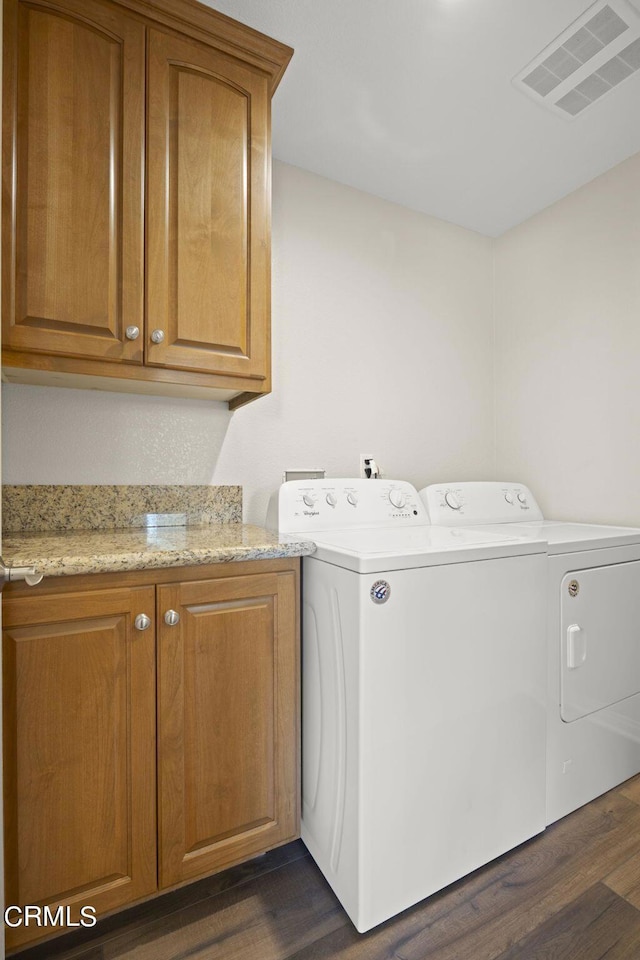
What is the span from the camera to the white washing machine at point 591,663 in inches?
58.2

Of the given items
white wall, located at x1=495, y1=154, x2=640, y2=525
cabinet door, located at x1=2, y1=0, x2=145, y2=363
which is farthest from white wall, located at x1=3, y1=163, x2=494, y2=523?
cabinet door, located at x1=2, y1=0, x2=145, y2=363

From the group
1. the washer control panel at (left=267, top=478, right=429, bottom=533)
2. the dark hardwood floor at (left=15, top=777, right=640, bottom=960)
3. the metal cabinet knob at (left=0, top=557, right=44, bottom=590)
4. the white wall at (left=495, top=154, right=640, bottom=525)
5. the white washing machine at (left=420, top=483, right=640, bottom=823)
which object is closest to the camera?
the metal cabinet knob at (left=0, top=557, right=44, bottom=590)

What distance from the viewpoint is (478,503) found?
213cm

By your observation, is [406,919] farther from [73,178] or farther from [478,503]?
[73,178]

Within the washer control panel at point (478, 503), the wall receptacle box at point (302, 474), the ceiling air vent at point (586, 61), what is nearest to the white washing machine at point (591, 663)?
the washer control panel at point (478, 503)

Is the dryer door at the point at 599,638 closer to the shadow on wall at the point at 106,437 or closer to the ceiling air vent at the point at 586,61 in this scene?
the shadow on wall at the point at 106,437

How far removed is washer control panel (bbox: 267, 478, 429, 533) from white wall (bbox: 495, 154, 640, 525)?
85cm

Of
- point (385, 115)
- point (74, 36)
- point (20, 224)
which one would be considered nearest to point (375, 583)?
point (20, 224)

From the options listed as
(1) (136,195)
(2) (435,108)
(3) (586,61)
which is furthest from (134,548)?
(3) (586,61)

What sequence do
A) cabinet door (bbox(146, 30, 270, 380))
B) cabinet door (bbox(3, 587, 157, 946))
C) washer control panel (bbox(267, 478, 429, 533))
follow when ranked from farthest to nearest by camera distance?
1. washer control panel (bbox(267, 478, 429, 533))
2. cabinet door (bbox(146, 30, 270, 380))
3. cabinet door (bbox(3, 587, 157, 946))

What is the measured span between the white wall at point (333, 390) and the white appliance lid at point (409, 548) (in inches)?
23.6

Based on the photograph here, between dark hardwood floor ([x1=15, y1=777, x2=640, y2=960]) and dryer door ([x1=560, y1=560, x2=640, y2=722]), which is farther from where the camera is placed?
dryer door ([x1=560, y1=560, x2=640, y2=722])

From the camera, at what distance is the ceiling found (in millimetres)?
1392

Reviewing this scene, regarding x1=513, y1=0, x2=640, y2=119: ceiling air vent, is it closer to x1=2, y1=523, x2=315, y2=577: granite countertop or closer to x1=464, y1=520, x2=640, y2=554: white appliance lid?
x1=464, y1=520, x2=640, y2=554: white appliance lid
